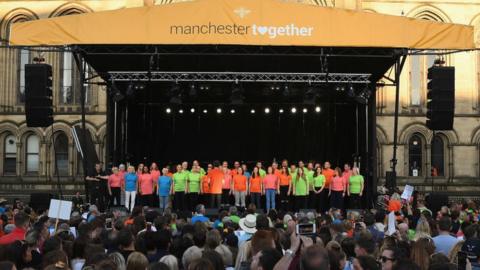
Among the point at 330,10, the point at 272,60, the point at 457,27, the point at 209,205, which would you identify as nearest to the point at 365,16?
the point at 330,10

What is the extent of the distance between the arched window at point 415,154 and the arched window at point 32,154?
1966 cm

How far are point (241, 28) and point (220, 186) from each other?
5556 millimetres

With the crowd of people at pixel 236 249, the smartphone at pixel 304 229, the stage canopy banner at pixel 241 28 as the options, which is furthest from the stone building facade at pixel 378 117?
the smartphone at pixel 304 229

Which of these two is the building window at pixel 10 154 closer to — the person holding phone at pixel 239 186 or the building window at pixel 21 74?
the building window at pixel 21 74

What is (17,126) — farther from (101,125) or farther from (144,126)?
(144,126)

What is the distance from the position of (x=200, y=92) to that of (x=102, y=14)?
8365 millimetres

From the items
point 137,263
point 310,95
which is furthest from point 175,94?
point 137,263

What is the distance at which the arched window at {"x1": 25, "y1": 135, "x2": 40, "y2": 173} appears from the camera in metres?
32.1

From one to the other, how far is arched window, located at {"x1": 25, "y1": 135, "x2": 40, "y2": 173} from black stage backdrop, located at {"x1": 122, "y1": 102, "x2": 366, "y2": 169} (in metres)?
9.73

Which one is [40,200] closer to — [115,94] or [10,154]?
[115,94]

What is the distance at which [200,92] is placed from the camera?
982 inches

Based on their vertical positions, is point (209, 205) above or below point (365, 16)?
below

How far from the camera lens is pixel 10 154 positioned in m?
32.2

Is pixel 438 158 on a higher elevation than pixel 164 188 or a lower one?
higher
